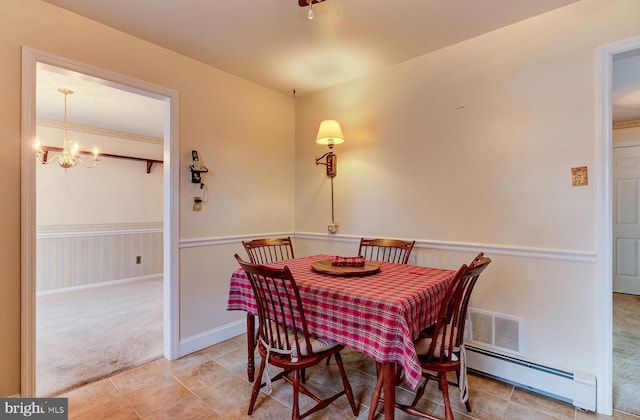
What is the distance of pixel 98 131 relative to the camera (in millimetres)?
4680

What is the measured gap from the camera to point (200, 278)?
2.69 meters

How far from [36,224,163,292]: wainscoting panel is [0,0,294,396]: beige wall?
3.04 metres

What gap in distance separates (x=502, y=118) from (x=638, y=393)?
6.50 ft

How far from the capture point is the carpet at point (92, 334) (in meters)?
2.24

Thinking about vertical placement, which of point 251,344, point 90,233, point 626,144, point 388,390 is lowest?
point 251,344

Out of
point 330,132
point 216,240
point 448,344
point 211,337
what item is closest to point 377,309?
point 448,344

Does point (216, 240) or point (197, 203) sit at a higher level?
point (197, 203)

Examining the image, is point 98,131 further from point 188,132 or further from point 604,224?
point 604,224

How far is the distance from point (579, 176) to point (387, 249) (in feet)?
4.74

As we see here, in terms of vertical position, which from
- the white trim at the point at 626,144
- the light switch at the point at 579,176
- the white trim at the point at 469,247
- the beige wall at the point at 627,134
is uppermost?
the beige wall at the point at 627,134

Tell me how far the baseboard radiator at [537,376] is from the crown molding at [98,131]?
552 cm

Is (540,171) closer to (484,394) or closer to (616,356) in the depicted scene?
(484,394)

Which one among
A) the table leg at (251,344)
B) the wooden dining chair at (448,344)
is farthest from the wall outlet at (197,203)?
the wooden dining chair at (448,344)

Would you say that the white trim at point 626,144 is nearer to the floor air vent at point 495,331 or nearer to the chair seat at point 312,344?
the floor air vent at point 495,331
